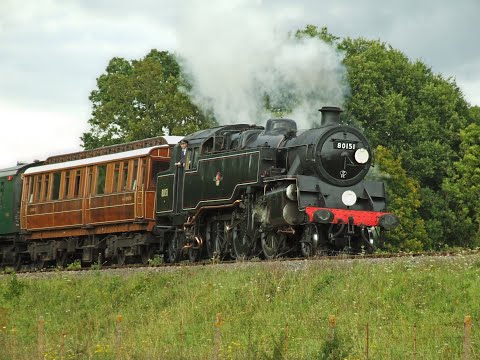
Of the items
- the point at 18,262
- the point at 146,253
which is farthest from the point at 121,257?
the point at 18,262

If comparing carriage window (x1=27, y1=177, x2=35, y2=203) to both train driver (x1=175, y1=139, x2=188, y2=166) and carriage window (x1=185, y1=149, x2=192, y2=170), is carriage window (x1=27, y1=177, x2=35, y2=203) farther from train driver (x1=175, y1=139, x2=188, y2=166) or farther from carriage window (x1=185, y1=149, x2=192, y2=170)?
carriage window (x1=185, y1=149, x2=192, y2=170)

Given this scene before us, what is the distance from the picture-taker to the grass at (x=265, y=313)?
1349cm

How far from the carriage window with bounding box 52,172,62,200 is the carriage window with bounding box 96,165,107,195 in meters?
2.35

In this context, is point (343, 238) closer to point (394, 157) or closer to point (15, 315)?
point (15, 315)

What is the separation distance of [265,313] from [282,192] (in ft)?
15.1

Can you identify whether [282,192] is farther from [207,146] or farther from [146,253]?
[146,253]

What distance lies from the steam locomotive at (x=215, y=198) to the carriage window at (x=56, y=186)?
3cm

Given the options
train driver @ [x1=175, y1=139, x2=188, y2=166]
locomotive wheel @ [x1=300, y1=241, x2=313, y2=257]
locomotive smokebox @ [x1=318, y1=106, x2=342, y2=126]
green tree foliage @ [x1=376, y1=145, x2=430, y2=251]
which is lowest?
locomotive wheel @ [x1=300, y1=241, x2=313, y2=257]

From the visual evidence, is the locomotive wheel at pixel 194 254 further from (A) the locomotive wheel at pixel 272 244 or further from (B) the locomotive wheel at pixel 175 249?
(A) the locomotive wheel at pixel 272 244

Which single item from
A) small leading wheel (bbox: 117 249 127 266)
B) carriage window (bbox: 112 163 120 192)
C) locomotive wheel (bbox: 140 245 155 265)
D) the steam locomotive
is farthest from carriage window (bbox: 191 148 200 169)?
small leading wheel (bbox: 117 249 127 266)

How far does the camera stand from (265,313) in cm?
1645

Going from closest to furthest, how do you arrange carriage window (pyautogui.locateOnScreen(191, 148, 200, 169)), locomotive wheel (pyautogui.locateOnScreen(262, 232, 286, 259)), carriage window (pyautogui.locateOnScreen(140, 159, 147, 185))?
locomotive wheel (pyautogui.locateOnScreen(262, 232, 286, 259)) < carriage window (pyautogui.locateOnScreen(191, 148, 200, 169)) < carriage window (pyautogui.locateOnScreen(140, 159, 147, 185))

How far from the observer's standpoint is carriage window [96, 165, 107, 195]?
2797 cm

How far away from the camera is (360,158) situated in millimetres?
21688
